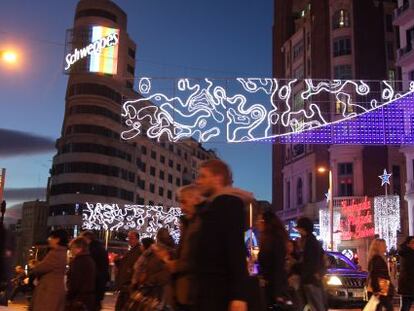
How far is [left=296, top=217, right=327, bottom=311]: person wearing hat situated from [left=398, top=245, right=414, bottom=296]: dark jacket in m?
2.33

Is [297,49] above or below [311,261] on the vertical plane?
above

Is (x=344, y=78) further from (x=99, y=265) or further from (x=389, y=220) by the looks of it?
(x=99, y=265)

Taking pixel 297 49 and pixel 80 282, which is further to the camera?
pixel 297 49

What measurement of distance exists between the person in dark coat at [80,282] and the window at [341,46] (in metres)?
48.1

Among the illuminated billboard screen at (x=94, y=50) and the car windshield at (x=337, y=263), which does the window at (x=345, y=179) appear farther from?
the car windshield at (x=337, y=263)

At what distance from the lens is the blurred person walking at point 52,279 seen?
8039mm

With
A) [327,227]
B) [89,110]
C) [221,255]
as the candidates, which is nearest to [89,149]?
[89,110]

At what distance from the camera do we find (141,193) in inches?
3740

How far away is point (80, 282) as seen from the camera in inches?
345

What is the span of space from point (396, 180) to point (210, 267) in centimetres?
4976

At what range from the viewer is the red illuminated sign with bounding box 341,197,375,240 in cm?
4528

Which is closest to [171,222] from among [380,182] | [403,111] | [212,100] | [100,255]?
[380,182]

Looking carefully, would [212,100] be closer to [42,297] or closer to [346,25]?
[42,297]

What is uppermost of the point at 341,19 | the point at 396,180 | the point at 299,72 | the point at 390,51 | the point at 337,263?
the point at 341,19
